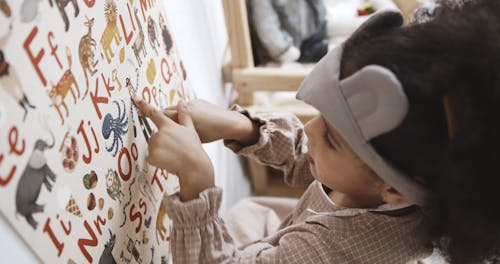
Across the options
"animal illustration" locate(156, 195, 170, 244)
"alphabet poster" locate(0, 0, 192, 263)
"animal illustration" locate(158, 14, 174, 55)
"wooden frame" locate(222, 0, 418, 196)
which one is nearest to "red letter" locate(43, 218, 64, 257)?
"alphabet poster" locate(0, 0, 192, 263)

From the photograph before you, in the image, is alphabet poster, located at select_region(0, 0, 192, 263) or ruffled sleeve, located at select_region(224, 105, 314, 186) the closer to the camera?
alphabet poster, located at select_region(0, 0, 192, 263)

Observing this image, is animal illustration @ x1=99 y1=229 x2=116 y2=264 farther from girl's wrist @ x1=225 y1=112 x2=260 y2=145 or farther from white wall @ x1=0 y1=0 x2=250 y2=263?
white wall @ x1=0 y1=0 x2=250 y2=263

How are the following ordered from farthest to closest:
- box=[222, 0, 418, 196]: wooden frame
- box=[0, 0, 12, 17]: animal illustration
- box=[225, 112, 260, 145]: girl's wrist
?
1. box=[222, 0, 418, 196]: wooden frame
2. box=[225, 112, 260, 145]: girl's wrist
3. box=[0, 0, 12, 17]: animal illustration

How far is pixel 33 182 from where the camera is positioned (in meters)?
0.42

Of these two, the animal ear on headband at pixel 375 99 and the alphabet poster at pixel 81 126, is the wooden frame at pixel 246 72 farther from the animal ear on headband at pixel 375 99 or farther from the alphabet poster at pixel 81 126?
the animal ear on headband at pixel 375 99

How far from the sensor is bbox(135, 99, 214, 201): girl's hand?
569mm

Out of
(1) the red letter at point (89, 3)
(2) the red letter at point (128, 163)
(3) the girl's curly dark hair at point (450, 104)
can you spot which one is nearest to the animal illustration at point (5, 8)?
(1) the red letter at point (89, 3)

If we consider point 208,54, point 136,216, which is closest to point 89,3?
point 136,216

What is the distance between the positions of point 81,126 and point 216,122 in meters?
0.23

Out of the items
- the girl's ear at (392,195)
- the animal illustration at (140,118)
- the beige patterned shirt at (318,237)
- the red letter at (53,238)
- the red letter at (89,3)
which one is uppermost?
the red letter at (89,3)

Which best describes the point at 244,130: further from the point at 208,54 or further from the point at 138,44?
the point at 208,54

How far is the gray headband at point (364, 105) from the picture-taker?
45 cm

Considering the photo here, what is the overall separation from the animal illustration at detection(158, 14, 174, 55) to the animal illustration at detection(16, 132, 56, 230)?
277 mm

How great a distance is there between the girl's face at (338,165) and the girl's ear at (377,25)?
0.34 ft
